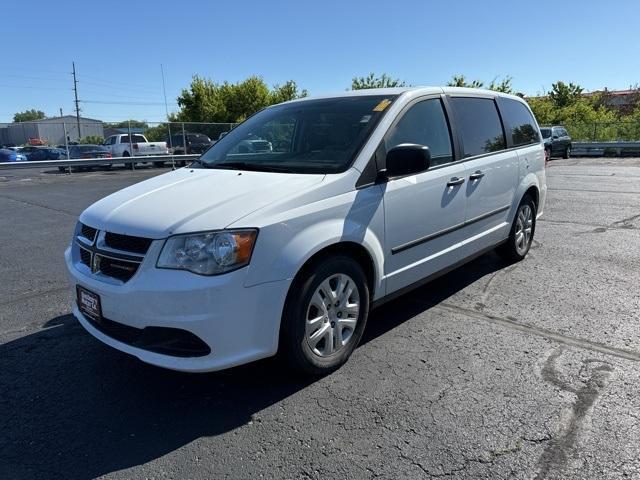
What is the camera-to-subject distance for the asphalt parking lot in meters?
2.51

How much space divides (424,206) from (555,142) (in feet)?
82.1

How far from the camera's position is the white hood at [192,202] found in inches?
112

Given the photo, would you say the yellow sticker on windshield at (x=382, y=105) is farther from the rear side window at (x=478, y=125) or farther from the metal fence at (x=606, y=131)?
the metal fence at (x=606, y=131)

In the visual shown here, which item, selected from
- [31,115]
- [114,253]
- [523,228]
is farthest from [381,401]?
[31,115]

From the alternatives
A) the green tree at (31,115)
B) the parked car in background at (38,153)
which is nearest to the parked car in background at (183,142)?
the parked car in background at (38,153)

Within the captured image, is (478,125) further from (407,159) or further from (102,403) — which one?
(102,403)

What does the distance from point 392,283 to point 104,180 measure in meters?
16.6

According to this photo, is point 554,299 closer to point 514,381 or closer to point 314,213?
point 514,381

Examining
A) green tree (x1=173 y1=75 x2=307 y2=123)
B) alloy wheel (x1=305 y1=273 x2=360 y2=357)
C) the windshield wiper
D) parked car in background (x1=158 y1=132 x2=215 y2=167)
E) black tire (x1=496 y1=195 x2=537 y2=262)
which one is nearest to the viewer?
alloy wheel (x1=305 y1=273 x2=360 y2=357)

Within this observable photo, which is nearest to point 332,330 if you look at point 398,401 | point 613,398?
point 398,401

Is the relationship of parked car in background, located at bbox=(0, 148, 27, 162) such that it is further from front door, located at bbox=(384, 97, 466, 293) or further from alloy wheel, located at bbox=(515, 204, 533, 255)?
front door, located at bbox=(384, 97, 466, 293)

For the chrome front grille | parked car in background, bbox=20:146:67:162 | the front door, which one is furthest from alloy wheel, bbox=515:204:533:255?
parked car in background, bbox=20:146:67:162

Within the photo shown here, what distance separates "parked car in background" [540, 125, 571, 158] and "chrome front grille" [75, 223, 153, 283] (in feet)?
82.6

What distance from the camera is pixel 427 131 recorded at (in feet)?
13.5
